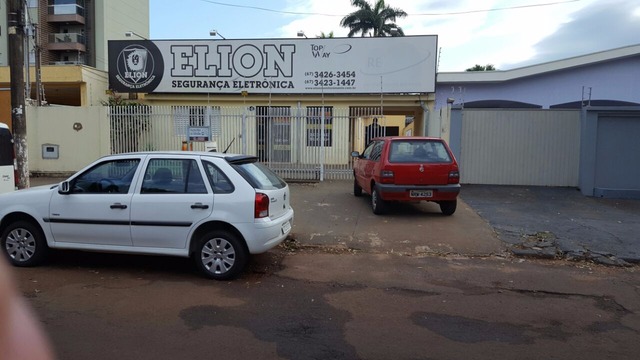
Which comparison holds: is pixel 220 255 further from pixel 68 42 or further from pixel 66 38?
pixel 66 38

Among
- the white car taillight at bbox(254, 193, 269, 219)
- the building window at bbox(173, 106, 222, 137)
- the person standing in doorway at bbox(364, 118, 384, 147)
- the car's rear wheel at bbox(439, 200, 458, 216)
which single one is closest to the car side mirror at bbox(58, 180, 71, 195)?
the white car taillight at bbox(254, 193, 269, 219)

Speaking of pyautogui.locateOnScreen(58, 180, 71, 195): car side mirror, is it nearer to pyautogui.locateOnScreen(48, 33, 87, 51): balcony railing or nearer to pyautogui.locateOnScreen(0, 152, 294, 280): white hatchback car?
pyautogui.locateOnScreen(0, 152, 294, 280): white hatchback car

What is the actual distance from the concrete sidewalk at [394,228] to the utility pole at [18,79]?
19.0 feet

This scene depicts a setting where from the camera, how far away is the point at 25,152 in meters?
10.3

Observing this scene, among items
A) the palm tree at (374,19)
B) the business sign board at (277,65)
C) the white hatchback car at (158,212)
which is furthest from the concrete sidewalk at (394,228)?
the palm tree at (374,19)

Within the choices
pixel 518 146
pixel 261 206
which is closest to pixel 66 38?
pixel 518 146

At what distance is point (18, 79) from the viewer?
1007 centimetres

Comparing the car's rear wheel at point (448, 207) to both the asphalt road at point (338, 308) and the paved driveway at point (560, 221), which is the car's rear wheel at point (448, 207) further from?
the asphalt road at point (338, 308)

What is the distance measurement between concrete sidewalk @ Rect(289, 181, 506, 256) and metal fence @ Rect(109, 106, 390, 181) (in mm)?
3658

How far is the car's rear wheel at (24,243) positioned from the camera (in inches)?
250

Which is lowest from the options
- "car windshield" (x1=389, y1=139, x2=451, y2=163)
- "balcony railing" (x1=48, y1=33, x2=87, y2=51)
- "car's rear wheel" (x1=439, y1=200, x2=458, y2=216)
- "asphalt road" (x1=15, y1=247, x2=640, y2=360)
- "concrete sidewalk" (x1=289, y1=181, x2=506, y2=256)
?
"asphalt road" (x1=15, y1=247, x2=640, y2=360)

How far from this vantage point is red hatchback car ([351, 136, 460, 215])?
9.38 meters

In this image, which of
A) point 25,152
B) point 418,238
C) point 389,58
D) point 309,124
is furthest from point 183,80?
point 418,238

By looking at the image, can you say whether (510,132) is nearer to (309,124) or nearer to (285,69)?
(309,124)
